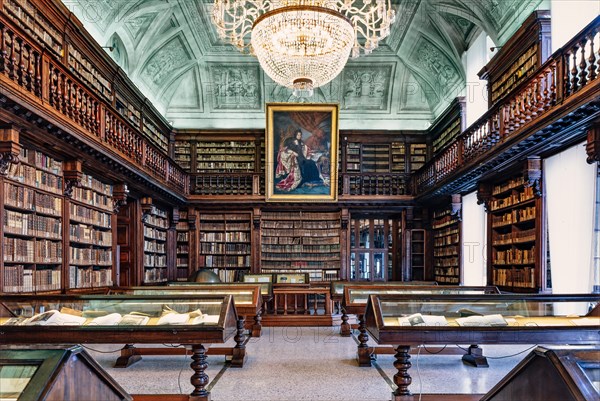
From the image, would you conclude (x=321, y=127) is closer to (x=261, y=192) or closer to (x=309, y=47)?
(x=261, y=192)

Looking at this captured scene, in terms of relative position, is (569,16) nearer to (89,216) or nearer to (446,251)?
(446,251)

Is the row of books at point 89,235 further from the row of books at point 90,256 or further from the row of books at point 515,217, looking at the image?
the row of books at point 515,217

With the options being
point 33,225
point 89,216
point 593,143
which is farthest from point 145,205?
point 593,143

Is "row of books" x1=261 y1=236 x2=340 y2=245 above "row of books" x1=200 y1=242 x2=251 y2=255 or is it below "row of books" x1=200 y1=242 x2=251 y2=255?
above

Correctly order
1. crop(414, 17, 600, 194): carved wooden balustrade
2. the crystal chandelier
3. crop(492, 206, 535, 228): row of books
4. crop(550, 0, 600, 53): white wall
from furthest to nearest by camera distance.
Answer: crop(492, 206, 535, 228): row of books
crop(550, 0, 600, 53): white wall
the crystal chandelier
crop(414, 17, 600, 194): carved wooden balustrade

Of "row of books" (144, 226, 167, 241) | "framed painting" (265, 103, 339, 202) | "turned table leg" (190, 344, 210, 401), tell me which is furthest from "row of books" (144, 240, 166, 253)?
"turned table leg" (190, 344, 210, 401)

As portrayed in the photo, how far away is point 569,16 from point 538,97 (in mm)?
1596

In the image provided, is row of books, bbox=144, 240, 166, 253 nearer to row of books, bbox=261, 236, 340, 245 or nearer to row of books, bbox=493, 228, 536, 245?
row of books, bbox=261, 236, 340, 245

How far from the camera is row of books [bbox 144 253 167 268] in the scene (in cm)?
1096

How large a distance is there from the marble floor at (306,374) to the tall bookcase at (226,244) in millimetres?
6527

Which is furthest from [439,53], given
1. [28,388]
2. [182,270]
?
[28,388]

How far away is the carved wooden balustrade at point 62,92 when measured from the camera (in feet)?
16.2

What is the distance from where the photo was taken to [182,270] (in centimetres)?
1352

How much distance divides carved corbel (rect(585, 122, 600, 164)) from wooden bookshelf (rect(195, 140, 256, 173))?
938 cm
